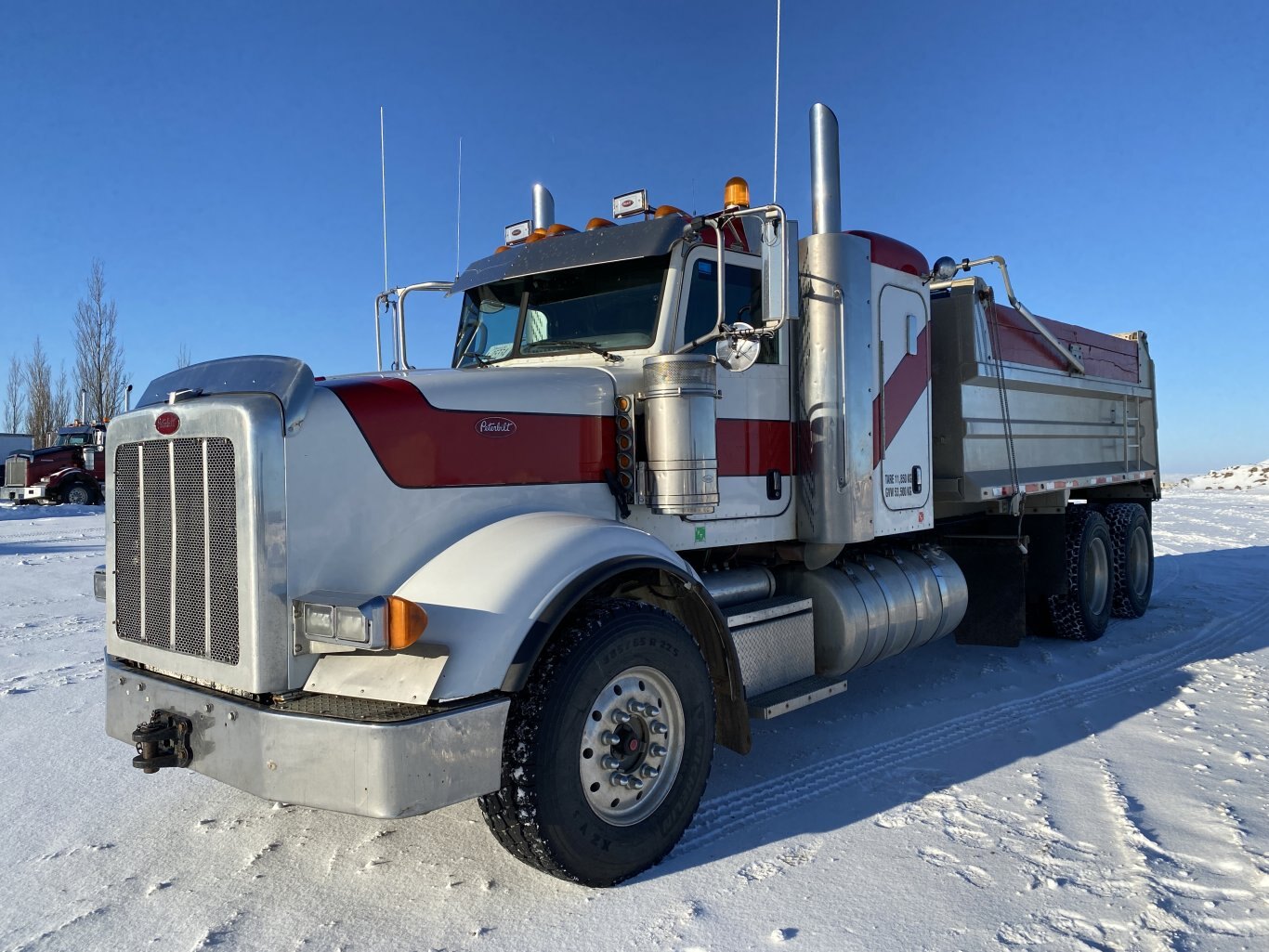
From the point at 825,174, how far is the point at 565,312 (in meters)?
1.57

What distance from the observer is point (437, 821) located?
3.58 m

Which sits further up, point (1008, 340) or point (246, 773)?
point (1008, 340)

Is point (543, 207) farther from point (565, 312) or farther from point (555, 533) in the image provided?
point (555, 533)

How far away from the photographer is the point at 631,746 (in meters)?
3.22

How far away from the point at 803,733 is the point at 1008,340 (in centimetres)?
337

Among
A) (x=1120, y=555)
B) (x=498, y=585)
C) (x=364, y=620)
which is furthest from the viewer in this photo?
(x=1120, y=555)

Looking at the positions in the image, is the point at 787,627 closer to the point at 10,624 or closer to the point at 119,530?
the point at 119,530

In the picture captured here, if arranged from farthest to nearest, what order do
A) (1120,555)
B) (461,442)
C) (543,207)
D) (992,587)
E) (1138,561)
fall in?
(1138,561) → (1120,555) → (992,587) → (543,207) → (461,442)

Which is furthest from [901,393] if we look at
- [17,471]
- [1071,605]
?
[17,471]

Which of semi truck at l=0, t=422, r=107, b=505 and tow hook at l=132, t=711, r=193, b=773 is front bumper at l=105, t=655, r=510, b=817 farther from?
semi truck at l=0, t=422, r=107, b=505

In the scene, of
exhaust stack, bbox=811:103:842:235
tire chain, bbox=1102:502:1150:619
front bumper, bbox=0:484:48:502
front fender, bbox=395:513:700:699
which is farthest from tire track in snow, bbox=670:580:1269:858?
front bumper, bbox=0:484:48:502

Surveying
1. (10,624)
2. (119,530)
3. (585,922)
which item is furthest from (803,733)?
(10,624)

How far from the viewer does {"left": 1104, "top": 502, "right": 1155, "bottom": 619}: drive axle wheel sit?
8.09 meters

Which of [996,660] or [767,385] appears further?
[996,660]
